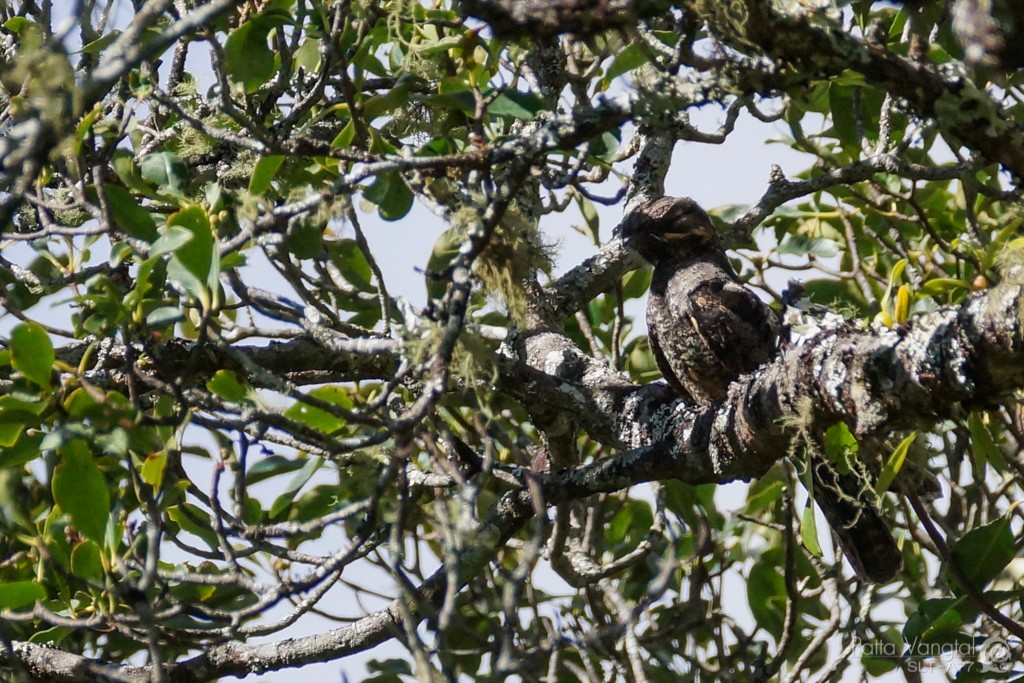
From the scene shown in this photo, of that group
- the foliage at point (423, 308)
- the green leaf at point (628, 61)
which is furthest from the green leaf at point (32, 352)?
the green leaf at point (628, 61)

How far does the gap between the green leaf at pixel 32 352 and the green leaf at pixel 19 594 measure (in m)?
0.52

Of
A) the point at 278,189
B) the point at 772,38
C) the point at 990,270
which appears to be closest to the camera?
Answer: the point at 772,38

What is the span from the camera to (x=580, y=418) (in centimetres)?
261

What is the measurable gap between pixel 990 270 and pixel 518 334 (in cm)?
111

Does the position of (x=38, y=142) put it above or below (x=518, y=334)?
below

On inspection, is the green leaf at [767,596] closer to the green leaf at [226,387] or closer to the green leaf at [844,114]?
the green leaf at [844,114]

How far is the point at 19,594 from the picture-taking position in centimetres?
220

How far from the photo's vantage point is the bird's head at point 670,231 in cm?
334

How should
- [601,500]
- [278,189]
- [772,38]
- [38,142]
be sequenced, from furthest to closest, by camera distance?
1. [601,500]
2. [278,189]
3. [772,38]
4. [38,142]

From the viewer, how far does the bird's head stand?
3336 mm

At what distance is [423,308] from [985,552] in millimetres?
1443

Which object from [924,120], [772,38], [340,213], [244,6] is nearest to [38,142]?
[340,213]

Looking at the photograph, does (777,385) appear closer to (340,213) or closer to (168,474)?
(340,213)

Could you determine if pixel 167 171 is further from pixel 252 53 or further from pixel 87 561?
pixel 87 561
